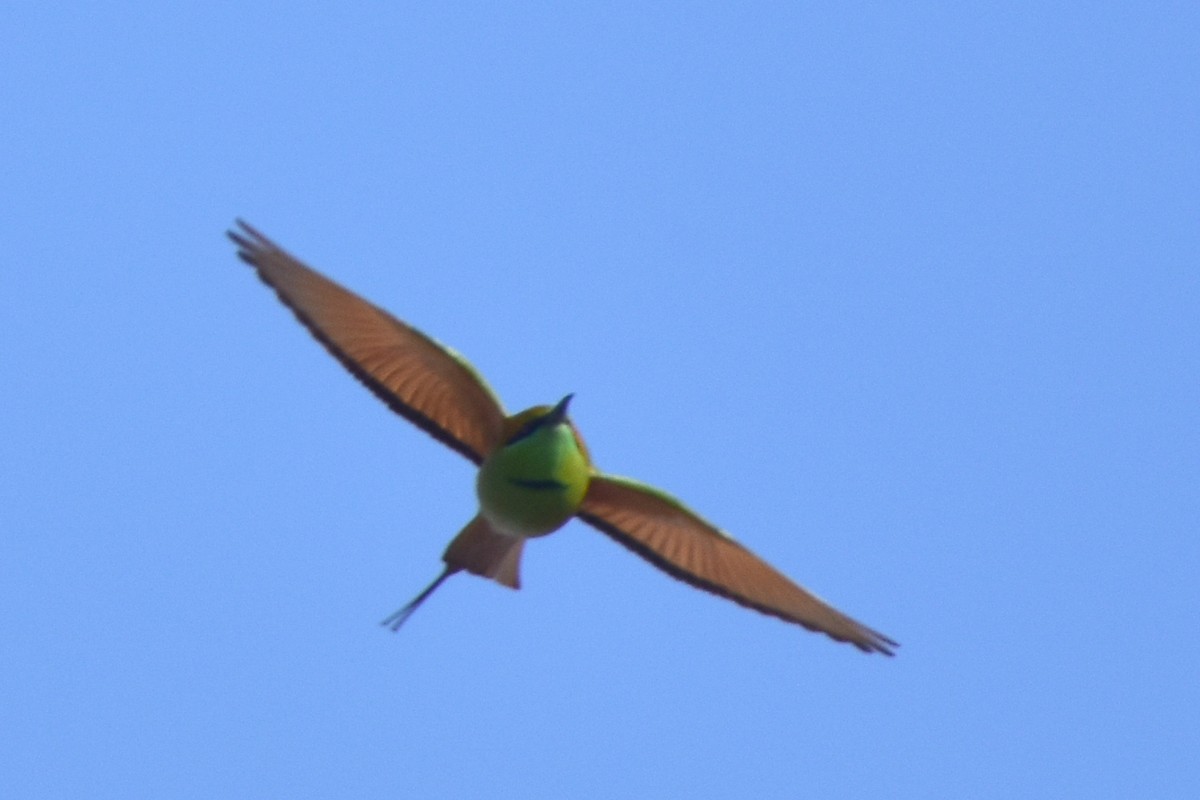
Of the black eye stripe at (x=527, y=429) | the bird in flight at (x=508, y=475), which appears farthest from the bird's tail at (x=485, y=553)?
the black eye stripe at (x=527, y=429)

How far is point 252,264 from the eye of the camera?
12070mm

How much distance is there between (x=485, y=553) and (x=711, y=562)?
1289 millimetres

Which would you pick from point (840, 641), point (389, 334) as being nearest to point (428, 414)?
point (389, 334)

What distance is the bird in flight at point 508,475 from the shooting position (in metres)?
11.6

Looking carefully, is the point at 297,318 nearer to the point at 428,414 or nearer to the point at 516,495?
the point at 428,414

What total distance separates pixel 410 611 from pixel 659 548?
137 cm

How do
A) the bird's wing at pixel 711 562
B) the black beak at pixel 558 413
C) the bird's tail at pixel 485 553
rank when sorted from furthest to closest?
the bird's wing at pixel 711 562, the bird's tail at pixel 485 553, the black beak at pixel 558 413

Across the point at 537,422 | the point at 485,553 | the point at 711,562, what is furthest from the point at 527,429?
the point at 711,562

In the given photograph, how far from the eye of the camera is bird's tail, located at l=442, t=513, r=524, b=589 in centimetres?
1208

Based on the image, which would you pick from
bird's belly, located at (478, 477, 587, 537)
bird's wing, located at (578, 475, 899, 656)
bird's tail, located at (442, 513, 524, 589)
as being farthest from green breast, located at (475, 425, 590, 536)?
bird's wing, located at (578, 475, 899, 656)

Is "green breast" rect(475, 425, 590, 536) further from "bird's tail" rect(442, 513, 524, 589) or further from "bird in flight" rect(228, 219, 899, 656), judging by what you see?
"bird's tail" rect(442, 513, 524, 589)

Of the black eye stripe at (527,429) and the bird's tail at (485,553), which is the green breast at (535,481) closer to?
the black eye stripe at (527,429)

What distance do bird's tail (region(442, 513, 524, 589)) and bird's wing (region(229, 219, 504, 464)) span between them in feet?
1.45

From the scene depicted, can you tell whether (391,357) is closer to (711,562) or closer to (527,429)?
(527,429)
